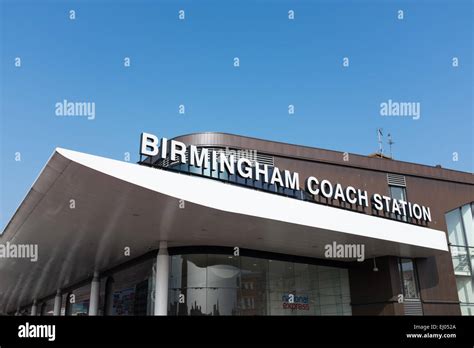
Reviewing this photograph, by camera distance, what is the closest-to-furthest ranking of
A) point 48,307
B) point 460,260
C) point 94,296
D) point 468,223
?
point 460,260 < point 94,296 < point 468,223 < point 48,307

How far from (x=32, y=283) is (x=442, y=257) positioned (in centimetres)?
2561

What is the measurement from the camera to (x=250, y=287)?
17375 millimetres

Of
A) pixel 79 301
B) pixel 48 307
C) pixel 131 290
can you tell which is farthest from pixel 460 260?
pixel 48 307

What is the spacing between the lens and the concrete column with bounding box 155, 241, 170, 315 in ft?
51.6

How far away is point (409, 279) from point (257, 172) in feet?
33.2

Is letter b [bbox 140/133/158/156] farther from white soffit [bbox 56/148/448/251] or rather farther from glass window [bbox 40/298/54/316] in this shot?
glass window [bbox 40/298/54/316]

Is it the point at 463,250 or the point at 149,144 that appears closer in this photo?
the point at 149,144

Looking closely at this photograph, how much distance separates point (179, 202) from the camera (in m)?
11.6

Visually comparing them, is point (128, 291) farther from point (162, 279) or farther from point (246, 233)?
point (246, 233)

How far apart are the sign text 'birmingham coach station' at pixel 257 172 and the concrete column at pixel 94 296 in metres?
11.0

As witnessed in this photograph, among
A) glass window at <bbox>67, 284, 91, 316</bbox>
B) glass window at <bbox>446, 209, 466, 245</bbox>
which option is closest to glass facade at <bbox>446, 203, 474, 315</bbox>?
glass window at <bbox>446, 209, 466, 245</bbox>

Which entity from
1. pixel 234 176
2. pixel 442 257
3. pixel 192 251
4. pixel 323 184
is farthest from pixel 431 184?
pixel 192 251

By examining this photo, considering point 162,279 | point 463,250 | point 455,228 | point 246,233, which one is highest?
point 455,228

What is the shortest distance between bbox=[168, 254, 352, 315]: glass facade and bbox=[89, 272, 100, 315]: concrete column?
8.12 m
